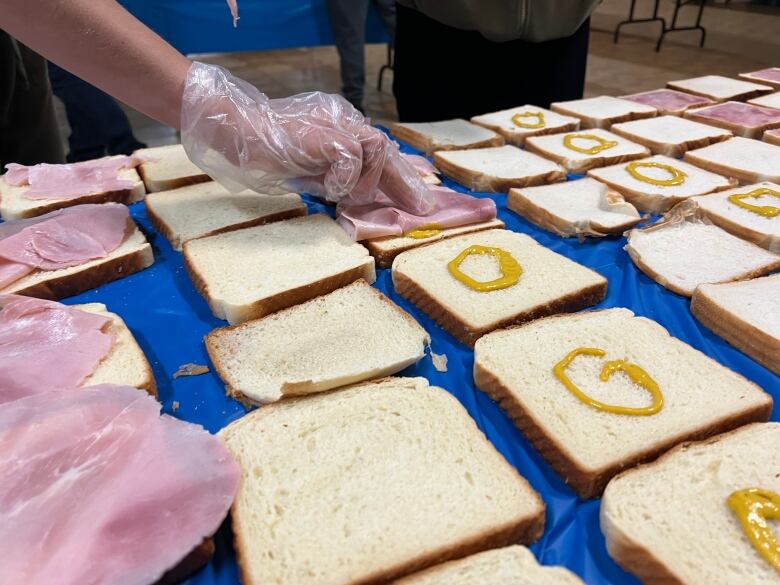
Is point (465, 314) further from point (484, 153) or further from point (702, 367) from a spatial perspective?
point (484, 153)

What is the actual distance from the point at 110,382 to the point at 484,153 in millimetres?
2320

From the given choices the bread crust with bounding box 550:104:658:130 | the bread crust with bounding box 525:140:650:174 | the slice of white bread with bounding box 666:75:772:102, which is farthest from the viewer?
the slice of white bread with bounding box 666:75:772:102

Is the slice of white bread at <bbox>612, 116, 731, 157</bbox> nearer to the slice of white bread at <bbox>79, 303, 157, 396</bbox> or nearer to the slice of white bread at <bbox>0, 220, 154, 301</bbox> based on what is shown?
the slice of white bread at <bbox>0, 220, 154, 301</bbox>

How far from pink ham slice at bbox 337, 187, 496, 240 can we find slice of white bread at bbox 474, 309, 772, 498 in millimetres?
760

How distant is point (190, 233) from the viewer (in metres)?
2.43

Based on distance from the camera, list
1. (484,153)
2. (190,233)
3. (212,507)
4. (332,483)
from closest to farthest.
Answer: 1. (212,507)
2. (332,483)
3. (190,233)
4. (484,153)

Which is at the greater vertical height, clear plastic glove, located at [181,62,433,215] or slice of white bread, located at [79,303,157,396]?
clear plastic glove, located at [181,62,433,215]

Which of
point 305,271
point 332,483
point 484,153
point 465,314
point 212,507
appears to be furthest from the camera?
point 484,153

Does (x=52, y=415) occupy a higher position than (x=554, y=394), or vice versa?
(x=52, y=415)

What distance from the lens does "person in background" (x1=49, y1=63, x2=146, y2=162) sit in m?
4.68

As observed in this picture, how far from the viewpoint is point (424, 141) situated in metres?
3.38

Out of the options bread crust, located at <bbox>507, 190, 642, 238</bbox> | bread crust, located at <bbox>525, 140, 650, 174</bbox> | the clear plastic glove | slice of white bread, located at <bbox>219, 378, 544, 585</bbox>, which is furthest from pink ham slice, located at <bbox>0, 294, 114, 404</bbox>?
bread crust, located at <bbox>525, 140, 650, 174</bbox>

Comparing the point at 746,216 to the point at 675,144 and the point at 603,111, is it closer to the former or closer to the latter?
the point at 675,144

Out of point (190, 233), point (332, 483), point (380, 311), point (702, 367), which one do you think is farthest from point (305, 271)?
point (702, 367)
